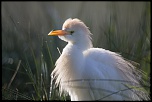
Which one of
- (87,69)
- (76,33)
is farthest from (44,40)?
(87,69)

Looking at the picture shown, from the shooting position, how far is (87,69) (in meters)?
2.19

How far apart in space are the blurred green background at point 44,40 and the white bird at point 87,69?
81 mm

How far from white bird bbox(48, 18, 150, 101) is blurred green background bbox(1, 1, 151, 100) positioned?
0.08 meters

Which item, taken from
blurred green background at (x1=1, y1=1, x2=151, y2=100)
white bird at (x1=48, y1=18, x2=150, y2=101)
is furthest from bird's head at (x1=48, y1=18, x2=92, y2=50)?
blurred green background at (x1=1, y1=1, x2=151, y2=100)

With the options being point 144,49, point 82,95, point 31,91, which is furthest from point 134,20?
point 82,95

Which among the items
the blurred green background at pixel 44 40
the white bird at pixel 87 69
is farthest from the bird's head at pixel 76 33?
the blurred green background at pixel 44 40

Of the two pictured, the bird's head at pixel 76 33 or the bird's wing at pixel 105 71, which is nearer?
the bird's wing at pixel 105 71

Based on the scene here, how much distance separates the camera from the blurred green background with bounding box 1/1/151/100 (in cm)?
217

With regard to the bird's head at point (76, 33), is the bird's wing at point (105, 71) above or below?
below

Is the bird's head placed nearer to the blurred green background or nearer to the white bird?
the white bird

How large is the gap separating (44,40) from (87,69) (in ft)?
2.31

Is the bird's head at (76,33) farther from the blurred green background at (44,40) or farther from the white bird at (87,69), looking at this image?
the blurred green background at (44,40)

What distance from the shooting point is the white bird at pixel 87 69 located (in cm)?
216

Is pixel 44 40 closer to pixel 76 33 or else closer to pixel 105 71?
pixel 76 33
